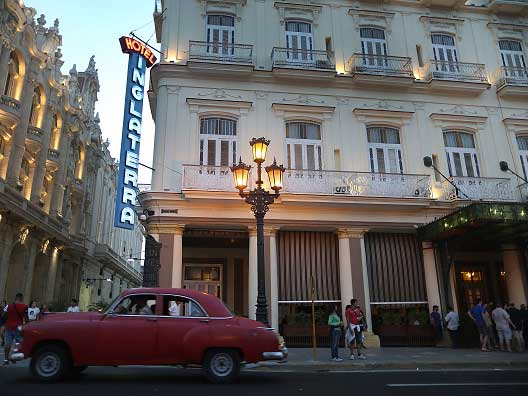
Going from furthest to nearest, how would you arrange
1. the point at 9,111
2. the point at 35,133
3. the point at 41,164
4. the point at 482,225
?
the point at 41,164
the point at 35,133
the point at 9,111
the point at 482,225

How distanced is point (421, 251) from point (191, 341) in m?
11.9

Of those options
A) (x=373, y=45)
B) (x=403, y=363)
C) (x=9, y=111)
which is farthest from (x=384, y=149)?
(x=9, y=111)

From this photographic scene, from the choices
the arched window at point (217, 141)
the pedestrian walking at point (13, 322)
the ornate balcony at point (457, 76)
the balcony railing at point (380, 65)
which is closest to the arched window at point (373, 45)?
the balcony railing at point (380, 65)

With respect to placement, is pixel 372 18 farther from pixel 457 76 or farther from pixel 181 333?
pixel 181 333

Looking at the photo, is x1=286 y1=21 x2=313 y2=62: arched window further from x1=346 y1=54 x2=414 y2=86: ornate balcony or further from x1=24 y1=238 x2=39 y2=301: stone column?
x1=24 y1=238 x2=39 y2=301: stone column

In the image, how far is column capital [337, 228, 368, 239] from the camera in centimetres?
1587

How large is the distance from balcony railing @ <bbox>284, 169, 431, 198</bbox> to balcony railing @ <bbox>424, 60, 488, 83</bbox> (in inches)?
194

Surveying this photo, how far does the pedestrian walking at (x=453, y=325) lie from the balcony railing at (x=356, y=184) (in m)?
4.38

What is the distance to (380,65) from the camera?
1828 centimetres

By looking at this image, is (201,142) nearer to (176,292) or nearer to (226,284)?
(226,284)

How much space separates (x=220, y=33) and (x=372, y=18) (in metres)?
6.93

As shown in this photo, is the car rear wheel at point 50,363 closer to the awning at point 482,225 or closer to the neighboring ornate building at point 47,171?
the awning at point 482,225

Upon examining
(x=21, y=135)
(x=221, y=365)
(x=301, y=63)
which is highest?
(x=21, y=135)

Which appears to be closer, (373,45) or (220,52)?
(220,52)
